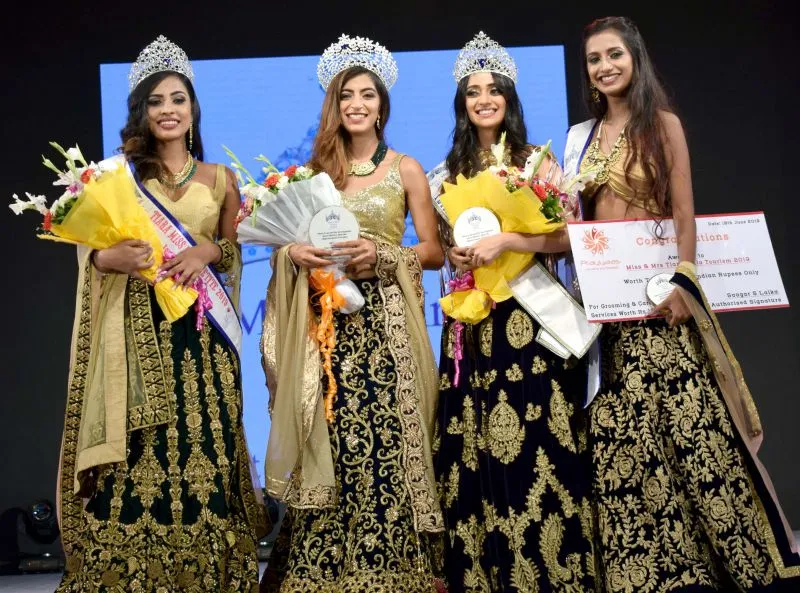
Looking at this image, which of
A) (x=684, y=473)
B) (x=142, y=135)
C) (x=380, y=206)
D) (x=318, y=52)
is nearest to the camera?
(x=684, y=473)

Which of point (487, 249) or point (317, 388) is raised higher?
point (487, 249)

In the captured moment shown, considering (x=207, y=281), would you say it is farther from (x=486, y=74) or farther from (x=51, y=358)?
(x=51, y=358)

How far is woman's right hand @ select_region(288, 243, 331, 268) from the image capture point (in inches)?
136

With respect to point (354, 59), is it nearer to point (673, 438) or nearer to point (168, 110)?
point (168, 110)

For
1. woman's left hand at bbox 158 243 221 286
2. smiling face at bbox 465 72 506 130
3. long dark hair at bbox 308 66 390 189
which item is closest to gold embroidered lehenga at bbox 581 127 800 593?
smiling face at bbox 465 72 506 130

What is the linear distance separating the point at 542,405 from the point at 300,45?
258 centimetres

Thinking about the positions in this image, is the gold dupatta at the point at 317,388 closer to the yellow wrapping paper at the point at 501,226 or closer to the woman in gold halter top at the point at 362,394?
the woman in gold halter top at the point at 362,394

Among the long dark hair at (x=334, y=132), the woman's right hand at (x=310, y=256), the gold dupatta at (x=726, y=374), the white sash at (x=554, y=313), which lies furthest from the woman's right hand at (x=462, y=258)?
the gold dupatta at (x=726, y=374)

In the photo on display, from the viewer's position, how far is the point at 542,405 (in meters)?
3.34

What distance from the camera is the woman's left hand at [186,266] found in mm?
3568

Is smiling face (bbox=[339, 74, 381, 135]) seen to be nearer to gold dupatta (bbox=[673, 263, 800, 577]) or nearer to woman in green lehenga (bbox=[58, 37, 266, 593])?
woman in green lehenga (bbox=[58, 37, 266, 593])

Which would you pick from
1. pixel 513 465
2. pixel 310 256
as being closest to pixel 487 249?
pixel 310 256

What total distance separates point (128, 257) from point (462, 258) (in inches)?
42.1

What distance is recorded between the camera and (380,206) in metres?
3.64
